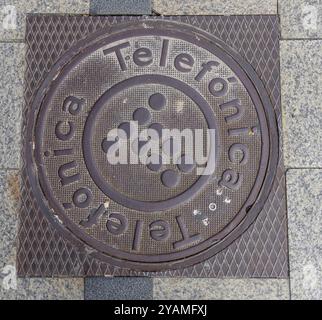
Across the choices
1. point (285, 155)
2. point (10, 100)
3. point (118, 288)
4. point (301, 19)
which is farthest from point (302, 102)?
point (10, 100)

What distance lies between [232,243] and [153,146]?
0.61 meters

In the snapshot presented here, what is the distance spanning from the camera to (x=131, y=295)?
7.38ft

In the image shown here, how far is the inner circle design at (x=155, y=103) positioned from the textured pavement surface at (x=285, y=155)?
355 mm

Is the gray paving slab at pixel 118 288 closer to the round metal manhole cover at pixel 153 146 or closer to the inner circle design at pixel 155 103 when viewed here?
the round metal manhole cover at pixel 153 146

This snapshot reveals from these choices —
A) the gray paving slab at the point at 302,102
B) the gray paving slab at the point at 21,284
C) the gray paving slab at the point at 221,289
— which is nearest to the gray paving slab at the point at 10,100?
the gray paving slab at the point at 21,284

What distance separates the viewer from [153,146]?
231cm

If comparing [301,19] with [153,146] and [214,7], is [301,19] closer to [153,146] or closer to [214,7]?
[214,7]

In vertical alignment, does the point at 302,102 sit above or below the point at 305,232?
above

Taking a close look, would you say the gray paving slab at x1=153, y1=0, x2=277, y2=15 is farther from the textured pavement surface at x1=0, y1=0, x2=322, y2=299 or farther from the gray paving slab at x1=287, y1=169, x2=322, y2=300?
the gray paving slab at x1=287, y1=169, x2=322, y2=300

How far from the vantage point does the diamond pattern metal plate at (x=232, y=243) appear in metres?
2.26

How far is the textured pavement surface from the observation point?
88.6 inches

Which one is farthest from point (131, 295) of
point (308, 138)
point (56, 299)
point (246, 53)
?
point (246, 53)

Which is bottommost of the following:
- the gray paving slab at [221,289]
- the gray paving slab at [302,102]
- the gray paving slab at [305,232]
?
the gray paving slab at [221,289]

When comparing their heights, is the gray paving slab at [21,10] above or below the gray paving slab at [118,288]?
above
